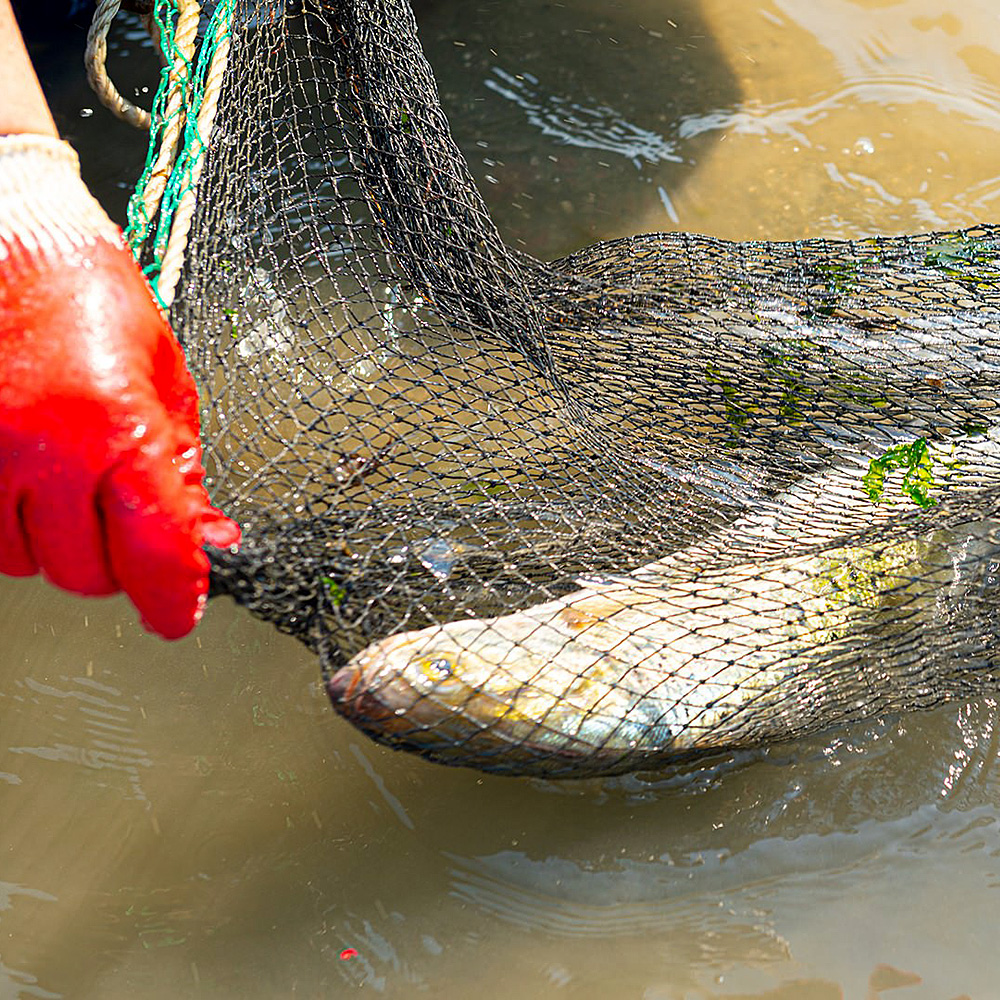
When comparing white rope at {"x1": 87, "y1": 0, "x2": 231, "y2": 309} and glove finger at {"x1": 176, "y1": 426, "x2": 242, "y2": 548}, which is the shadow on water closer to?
white rope at {"x1": 87, "y1": 0, "x2": 231, "y2": 309}

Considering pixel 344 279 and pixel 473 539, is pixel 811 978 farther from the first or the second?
pixel 344 279

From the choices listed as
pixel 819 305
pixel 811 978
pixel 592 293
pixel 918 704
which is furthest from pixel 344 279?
pixel 811 978

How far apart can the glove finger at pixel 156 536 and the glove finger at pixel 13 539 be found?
16 centimetres

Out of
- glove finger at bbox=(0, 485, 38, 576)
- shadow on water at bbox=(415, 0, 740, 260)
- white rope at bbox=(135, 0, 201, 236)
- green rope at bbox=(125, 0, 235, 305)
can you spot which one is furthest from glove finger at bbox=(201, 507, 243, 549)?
shadow on water at bbox=(415, 0, 740, 260)

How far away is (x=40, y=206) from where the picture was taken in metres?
1.97

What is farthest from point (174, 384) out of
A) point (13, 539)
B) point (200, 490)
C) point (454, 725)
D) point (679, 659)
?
point (679, 659)

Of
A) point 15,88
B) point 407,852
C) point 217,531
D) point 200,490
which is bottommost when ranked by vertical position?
point 407,852

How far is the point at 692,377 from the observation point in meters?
3.59

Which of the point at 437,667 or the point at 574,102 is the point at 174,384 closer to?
the point at 437,667

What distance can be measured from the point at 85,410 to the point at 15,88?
66 centimetres

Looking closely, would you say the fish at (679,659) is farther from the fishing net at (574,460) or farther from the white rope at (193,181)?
the white rope at (193,181)

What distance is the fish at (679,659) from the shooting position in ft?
8.95

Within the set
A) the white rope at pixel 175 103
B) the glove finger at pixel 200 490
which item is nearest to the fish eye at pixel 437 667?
the glove finger at pixel 200 490

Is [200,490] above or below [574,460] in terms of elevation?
above
